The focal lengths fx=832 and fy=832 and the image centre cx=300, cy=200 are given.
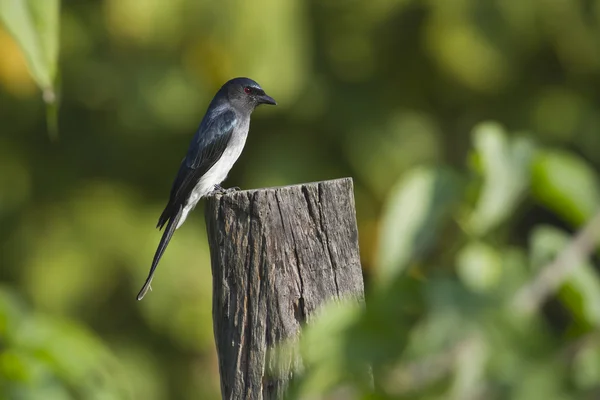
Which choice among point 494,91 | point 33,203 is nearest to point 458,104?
point 494,91

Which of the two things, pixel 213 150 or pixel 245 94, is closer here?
pixel 213 150

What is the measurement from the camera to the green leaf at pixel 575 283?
0.80m

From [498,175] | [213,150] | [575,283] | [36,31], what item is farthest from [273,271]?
[213,150]

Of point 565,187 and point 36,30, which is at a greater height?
point 36,30

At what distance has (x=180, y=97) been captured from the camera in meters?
Answer: 7.97

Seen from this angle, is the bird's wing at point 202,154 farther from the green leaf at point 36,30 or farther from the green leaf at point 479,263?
the green leaf at point 479,263

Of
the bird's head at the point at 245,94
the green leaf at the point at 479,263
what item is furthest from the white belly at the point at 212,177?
the green leaf at the point at 479,263

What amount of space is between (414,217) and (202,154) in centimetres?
453

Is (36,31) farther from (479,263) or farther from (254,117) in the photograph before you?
(254,117)

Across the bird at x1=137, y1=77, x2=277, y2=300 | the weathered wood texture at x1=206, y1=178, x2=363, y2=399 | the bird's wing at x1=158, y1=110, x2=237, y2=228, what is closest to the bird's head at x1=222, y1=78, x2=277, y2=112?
the bird at x1=137, y1=77, x2=277, y2=300

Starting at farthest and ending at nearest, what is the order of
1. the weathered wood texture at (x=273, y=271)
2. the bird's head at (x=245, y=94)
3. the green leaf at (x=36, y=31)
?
the bird's head at (x=245, y=94)
the weathered wood texture at (x=273, y=271)
the green leaf at (x=36, y=31)

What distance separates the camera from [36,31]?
118 centimetres

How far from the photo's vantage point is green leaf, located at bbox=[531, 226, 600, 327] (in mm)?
799

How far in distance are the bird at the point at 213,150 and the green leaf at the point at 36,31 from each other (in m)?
3.61
